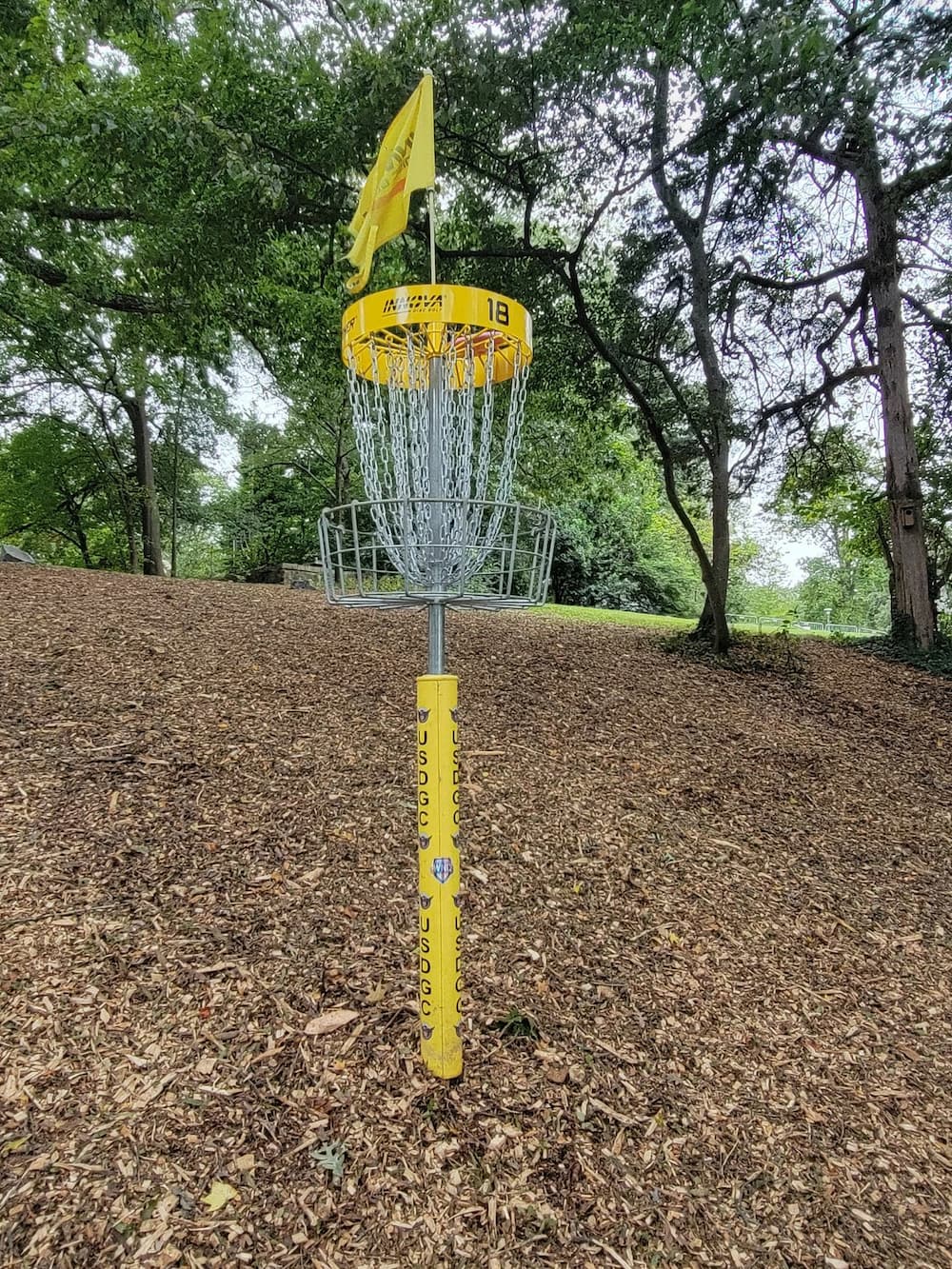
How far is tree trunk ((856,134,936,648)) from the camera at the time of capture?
21.2ft

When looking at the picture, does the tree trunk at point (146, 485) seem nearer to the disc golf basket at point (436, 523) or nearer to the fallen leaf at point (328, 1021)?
the fallen leaf at point (328, 1021)

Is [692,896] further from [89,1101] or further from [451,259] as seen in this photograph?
[451,259]

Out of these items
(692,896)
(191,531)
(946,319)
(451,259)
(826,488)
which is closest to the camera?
(692,896)

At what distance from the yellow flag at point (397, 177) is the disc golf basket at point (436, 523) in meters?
0.19

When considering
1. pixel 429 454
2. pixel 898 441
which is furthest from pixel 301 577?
pixel 429 454

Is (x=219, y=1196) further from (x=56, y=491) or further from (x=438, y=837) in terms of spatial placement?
(x=56, y=491)

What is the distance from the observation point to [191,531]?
15891 millimetres

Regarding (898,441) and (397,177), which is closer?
(397,177)

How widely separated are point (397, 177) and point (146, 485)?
1120 cm

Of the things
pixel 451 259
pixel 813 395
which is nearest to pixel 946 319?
pixel 813 395

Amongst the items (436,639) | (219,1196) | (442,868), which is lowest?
(219,1196)

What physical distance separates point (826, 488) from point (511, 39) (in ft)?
19.7

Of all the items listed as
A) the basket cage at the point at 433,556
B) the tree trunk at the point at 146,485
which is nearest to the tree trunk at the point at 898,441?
the basket cage at the point at 433,556

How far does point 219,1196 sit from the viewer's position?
1413mm
